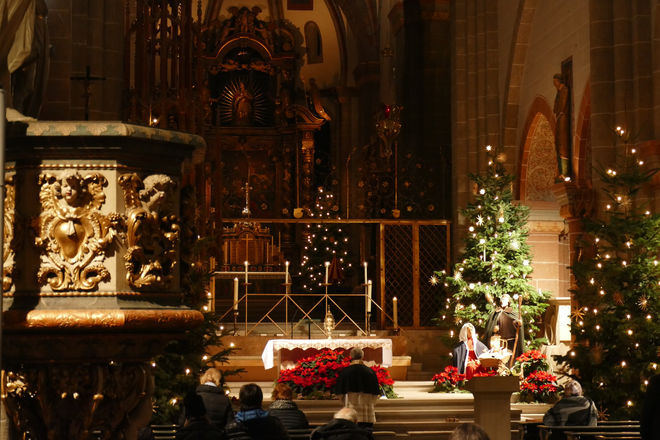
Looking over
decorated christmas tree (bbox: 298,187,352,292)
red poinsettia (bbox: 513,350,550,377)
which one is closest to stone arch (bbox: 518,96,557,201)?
red poinsettia (bbox: 513,350,550,377)

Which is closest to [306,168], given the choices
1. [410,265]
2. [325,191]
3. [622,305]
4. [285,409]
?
[325,191]

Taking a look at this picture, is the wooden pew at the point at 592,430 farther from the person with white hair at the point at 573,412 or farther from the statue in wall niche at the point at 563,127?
the statue in wall niche at the point at 563,127

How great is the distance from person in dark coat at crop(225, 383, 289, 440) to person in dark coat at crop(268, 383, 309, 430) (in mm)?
1642

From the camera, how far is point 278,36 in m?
31.5

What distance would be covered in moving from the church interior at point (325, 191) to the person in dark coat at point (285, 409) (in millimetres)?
1148

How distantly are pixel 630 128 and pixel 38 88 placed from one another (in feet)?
34.4

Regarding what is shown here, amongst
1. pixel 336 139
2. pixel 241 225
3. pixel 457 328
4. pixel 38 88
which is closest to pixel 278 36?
pixel 336 139

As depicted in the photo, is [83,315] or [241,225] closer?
[83,315]

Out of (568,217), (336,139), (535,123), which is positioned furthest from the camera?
(336,139)

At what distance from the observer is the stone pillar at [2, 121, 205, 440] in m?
4.38

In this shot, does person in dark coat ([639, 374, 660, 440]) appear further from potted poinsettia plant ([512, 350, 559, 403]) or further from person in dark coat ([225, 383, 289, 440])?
potted poinsettia plant ([512, 350, 559, 403])

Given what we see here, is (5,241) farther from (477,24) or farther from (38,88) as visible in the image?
(477,24)

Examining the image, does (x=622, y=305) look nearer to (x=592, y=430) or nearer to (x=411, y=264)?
(x=592, y=430)

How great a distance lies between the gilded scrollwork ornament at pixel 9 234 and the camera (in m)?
4.38
